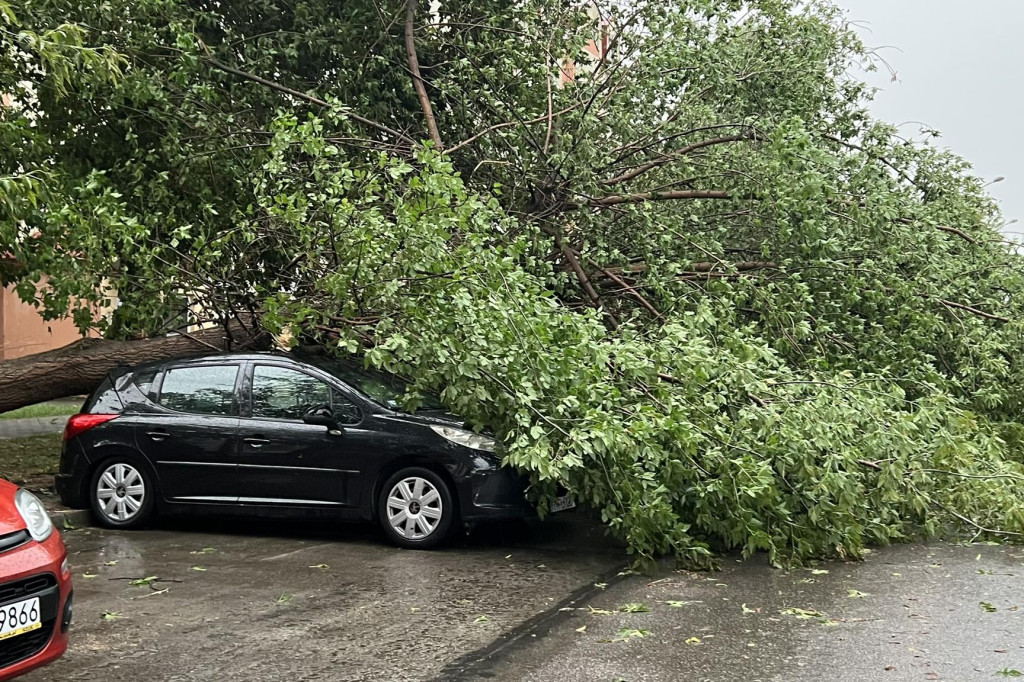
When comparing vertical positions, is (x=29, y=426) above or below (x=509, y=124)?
below

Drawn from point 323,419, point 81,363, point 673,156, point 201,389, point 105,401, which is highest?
point 673,156

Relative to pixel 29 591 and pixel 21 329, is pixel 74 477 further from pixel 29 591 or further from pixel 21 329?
pixel 21 329

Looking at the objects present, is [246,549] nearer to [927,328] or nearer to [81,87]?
[81,87]

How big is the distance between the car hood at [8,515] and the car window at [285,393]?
3870mm

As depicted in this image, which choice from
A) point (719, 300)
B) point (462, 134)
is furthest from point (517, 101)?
point (719, 300)

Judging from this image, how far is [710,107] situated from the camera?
11367mm

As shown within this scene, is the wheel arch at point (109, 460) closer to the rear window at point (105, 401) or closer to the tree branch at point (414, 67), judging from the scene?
the rear window at point (105, 401)

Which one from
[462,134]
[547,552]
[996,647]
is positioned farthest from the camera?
[462,134]

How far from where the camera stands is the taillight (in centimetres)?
914

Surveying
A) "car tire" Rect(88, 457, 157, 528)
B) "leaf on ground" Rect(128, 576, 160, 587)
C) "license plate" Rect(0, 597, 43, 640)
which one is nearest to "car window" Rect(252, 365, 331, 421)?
"car tire" Rect(88, 457, 157, 528)

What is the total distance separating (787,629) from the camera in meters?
5.89

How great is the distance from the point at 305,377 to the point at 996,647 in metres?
5.44

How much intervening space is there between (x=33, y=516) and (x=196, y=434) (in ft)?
13.5

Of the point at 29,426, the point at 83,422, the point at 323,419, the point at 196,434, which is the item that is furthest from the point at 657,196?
the point at 29,426
